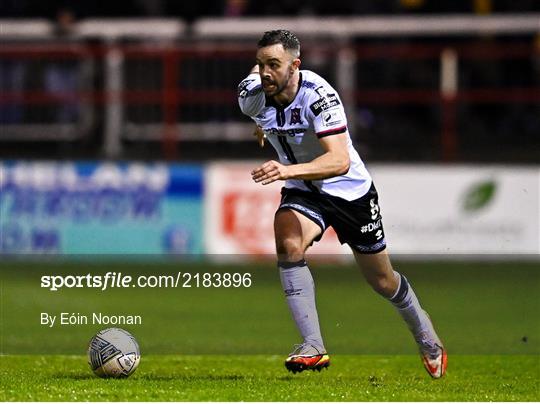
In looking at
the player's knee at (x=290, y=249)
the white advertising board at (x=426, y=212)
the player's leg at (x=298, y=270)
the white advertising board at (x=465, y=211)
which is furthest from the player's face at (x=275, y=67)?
the white advertising board at (x=465, y=211)

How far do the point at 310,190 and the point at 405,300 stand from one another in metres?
0.98

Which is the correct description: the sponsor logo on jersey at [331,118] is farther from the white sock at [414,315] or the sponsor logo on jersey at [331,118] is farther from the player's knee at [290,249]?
the white sock at [414,315]

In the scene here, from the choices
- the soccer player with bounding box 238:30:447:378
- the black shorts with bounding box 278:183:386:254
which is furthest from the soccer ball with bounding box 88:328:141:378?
the black shorts with bounding box 278:183:386:254

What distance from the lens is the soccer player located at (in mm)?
8469

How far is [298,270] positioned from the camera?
28.7 ft

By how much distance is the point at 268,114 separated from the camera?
8.80m

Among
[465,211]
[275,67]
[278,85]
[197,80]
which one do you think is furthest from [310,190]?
[197,80]

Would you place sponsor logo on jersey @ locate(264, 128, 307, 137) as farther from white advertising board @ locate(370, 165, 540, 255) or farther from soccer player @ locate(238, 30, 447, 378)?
white advertising board @ locate(370, 165, 540, 255)

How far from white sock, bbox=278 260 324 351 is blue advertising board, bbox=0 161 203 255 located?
775cm

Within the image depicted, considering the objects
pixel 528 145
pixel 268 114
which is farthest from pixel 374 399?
pixel 528 145

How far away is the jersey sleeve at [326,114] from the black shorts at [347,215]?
520 mm

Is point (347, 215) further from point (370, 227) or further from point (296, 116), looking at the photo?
point (296, 116)

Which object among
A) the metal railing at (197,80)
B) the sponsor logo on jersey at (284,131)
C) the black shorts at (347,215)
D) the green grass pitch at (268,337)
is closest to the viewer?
the green grass pitch at (268,337)

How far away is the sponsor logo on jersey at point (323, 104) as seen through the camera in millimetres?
8555
